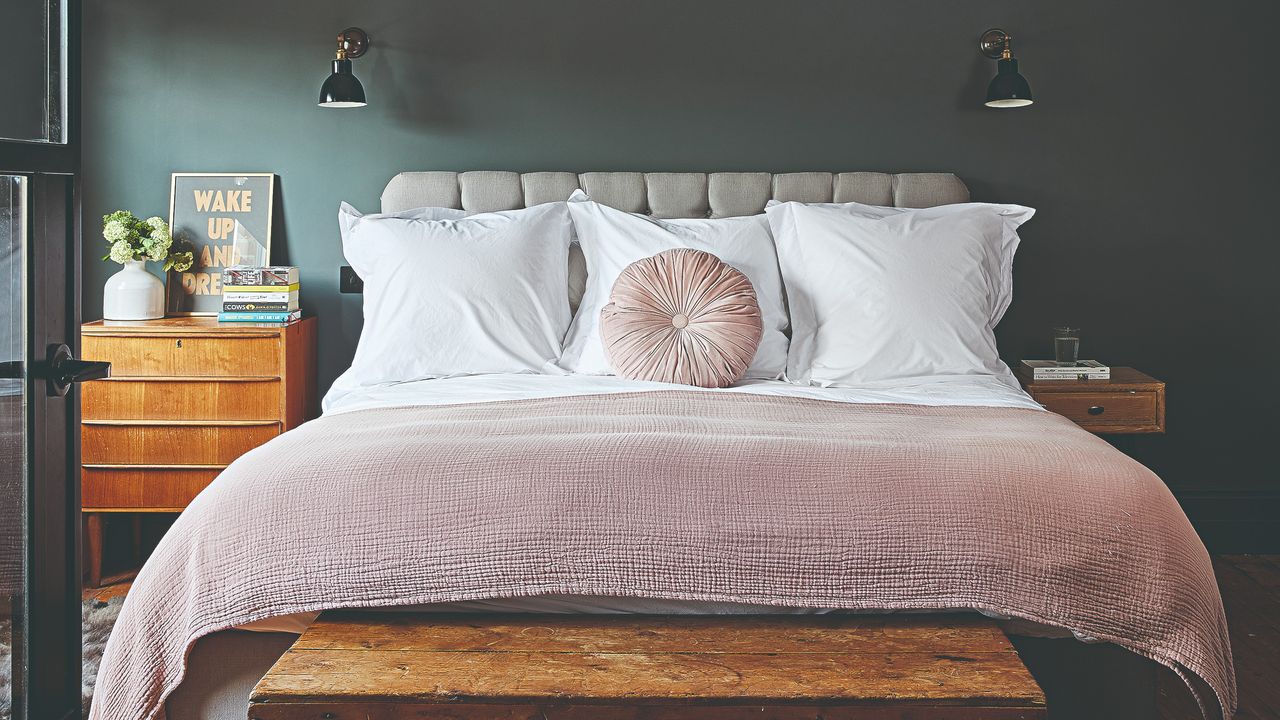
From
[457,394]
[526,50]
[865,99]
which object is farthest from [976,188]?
[457,394]

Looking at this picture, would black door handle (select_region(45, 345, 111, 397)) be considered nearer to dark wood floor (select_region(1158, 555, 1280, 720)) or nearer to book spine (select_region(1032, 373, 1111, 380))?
dark wood floor (select_region(1158, 555, 1280, 720))

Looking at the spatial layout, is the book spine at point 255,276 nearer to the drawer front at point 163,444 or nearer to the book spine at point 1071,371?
the drawer front at point 163,444

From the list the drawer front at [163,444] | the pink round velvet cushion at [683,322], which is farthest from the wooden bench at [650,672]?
the drawer front at [163,444]

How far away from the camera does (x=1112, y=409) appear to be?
10.2ft

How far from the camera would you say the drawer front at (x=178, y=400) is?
10.0 ft

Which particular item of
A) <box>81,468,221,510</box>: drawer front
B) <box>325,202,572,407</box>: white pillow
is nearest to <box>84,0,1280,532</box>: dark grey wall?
<box>325,202,572,407</box>: white pillow

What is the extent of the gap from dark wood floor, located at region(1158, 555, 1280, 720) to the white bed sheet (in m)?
0.80

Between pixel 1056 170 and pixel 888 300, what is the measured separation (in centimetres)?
117

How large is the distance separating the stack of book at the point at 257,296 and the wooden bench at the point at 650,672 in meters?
1.89

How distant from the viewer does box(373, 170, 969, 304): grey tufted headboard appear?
3400mm

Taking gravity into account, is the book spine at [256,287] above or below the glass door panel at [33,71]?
below

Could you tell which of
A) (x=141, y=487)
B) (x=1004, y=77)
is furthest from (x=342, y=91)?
(x=1004, y=77)

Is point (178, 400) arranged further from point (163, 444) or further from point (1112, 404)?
point (1112, 404)

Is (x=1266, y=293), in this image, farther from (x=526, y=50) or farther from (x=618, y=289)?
(x=526, y=50)
